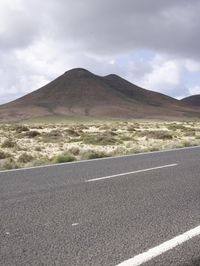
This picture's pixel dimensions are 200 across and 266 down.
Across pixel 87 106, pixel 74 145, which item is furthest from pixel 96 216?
pixel 87 106

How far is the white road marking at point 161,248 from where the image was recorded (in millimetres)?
4621

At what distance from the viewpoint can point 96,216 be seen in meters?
6.51

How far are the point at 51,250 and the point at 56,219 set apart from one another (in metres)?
1.38

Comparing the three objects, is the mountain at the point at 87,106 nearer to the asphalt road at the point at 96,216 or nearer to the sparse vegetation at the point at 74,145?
the sparse vegetation at the point at 74,145

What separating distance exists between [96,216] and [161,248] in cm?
165

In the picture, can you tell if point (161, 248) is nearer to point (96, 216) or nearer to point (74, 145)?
point (96, 216)

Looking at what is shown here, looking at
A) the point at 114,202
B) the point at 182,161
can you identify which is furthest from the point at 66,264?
the point at 182,161

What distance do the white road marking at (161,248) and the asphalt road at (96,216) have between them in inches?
2.8

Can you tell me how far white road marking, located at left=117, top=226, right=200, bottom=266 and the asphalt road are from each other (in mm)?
72

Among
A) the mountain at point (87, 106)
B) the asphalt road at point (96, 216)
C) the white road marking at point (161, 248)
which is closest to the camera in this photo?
the white road marking at point (161, 248)

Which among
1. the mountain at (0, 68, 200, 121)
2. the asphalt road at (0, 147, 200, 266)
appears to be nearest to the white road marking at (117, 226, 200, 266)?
the asphalt road at (0, 147, 200, 266)

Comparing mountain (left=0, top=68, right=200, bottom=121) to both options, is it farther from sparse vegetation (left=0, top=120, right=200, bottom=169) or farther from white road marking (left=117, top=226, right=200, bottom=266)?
white road marking (left=117, top=226, right=200, bottom=266)

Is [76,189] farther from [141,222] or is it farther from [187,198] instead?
[141,222]

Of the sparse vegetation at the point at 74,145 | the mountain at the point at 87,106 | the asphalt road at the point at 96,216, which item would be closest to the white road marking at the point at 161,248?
the asphalt road at the point at 96,216
